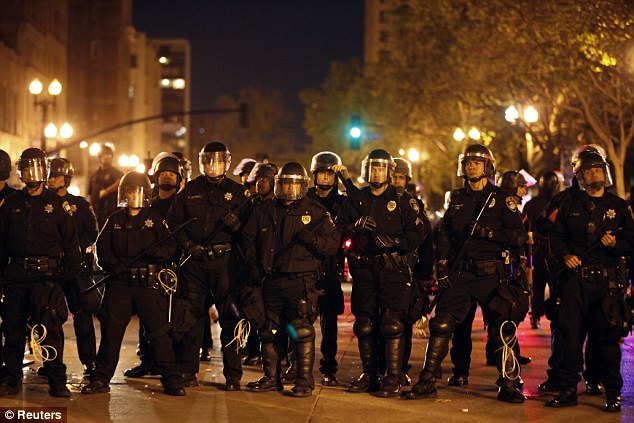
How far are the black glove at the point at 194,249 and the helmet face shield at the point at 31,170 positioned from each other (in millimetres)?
1503

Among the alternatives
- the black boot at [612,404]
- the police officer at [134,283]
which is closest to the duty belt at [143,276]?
the police officer at [134,283]

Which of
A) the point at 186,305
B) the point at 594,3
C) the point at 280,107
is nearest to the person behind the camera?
the point at 186,305

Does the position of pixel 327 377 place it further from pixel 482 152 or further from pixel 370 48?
pixel 370 48

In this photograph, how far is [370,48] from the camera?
155375 mm

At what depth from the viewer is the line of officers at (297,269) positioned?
10266mm

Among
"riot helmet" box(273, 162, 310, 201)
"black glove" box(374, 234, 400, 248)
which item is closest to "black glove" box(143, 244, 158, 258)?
"riot helmet" box(273, 162, 310, 201)

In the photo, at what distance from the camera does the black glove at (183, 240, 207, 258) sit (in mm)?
10852

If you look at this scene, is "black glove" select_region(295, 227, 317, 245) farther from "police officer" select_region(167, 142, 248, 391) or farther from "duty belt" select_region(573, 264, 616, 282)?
"duty belt" select_region(573, 264, 616, 282)

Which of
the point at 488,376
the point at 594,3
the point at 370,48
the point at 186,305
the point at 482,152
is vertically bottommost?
the point at 488,376

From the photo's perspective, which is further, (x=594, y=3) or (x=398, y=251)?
(x=594, y=3)

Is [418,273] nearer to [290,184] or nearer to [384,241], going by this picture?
[384,241]

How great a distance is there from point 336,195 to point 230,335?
200 centimetres

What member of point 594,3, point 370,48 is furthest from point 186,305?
point 370,48

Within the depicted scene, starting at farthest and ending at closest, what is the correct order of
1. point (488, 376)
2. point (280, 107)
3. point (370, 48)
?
point (370, 48) → point (280, 107) → point (488, 376)
